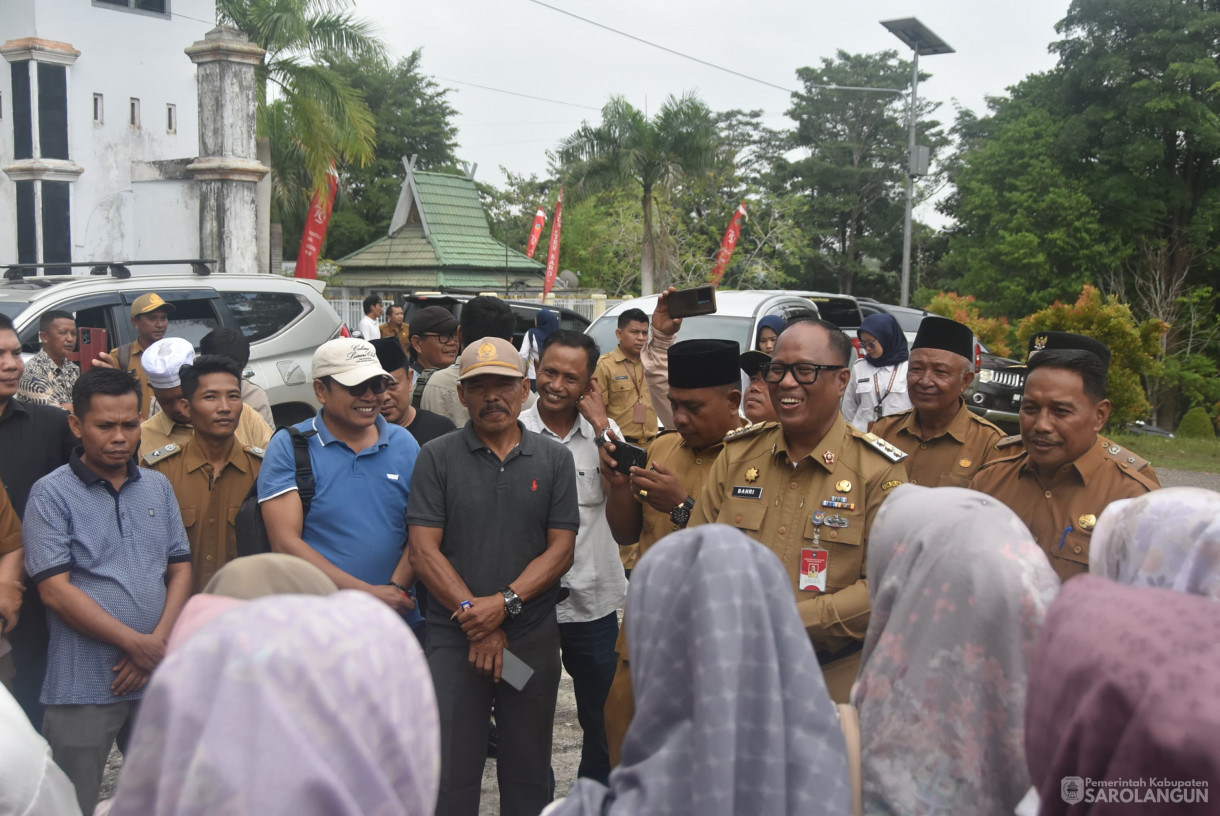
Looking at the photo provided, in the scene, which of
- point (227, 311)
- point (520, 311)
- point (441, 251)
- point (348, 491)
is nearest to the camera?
point (348, 491)

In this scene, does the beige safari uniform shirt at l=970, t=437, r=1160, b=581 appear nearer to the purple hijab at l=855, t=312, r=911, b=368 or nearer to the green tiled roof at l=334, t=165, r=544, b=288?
the purple hijab at l=855, t=312, r=911, b=368

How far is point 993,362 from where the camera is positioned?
12.3 m

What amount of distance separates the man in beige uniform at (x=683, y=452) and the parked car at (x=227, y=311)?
4191 millimetres

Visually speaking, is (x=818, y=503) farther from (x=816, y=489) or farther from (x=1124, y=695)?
(x=1124, y=695)

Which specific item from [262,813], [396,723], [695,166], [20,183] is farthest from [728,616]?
[695,166]

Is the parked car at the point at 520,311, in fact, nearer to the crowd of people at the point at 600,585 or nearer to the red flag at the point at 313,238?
the red flag at the point at 313,238

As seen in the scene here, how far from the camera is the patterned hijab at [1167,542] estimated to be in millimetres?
1846

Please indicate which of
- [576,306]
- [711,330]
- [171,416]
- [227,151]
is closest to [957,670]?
[171,416]

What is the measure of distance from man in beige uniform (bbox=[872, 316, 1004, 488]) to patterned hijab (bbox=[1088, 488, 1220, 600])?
2248 millimetres

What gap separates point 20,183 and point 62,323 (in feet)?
35.6

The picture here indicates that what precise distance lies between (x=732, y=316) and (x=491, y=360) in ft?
17.8

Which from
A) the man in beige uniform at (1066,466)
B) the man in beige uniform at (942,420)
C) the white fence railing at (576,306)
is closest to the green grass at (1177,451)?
the man in beige uniform at (942,420)

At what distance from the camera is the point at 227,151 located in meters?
13.2

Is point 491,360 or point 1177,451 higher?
point 491,360
